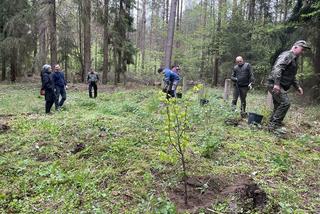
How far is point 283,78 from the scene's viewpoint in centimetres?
691

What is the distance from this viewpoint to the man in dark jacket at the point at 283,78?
6652 millimetres

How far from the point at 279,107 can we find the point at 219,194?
3.59 meters

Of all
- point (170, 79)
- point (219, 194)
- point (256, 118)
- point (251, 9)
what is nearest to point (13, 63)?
point (170, 79)

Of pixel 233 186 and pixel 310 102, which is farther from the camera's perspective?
pixel 310 102

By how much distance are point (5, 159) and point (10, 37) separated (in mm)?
17247

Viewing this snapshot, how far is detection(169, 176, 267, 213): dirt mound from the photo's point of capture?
3842 millimetres

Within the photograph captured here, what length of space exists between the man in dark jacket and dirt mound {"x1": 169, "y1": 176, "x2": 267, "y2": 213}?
295cm

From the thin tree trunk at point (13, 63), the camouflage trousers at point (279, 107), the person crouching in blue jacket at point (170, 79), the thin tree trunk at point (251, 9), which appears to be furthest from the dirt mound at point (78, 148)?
the thin tree trunk at point (251, 9)

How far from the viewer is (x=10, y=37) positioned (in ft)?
66.2

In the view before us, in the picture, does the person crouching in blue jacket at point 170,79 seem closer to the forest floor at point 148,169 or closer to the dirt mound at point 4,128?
the forest floor at point 148,169

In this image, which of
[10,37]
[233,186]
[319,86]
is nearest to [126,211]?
[233,186]

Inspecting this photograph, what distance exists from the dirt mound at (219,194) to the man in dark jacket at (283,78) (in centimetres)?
295

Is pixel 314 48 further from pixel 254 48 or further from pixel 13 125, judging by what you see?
pixel 13 125

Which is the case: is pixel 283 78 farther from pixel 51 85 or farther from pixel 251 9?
pixel 251 9
